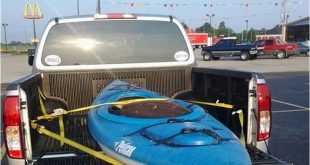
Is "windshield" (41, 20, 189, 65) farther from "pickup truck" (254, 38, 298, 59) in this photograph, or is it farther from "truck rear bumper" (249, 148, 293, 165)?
"pickup truck" (254, 38, 298, 59)

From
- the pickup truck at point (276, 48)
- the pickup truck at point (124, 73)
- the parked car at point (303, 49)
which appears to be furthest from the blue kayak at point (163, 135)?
the parked car at point (303, 49)

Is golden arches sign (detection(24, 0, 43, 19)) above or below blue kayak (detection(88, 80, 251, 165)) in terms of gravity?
above

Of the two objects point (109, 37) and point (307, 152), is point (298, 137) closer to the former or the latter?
point (307, 152)

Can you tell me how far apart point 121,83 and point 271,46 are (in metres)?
35.7

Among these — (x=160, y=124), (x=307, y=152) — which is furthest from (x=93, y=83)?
(x=307, y=152)

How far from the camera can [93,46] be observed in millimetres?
5297

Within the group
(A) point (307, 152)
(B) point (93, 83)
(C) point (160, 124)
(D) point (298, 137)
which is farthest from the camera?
(D) point (298, 137)

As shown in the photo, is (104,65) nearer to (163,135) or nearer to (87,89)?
(87,89)

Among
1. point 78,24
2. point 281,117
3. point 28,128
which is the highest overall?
point 78,24

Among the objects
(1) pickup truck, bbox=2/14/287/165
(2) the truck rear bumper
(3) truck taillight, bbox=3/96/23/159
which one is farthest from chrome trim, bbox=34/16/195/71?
(2) the truck rear bumper

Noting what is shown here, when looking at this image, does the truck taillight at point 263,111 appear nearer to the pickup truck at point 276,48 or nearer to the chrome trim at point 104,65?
the chrome trim at point 104,65

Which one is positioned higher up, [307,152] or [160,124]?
[160,124]

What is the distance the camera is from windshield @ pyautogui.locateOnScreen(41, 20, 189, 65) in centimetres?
516

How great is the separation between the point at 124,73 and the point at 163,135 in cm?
252
